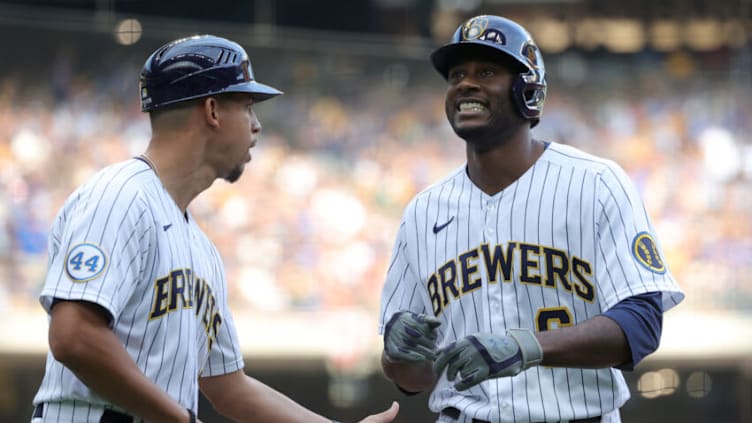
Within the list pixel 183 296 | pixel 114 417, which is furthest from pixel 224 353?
pixel 114 417

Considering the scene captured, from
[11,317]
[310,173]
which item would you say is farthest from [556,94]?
[11,317]

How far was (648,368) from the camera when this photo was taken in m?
8.38

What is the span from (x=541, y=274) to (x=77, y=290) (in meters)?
1.21

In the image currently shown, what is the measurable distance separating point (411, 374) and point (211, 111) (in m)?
0.96

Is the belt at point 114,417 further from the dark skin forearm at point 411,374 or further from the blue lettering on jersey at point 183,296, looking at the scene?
the dark skin forearm at point 411,374

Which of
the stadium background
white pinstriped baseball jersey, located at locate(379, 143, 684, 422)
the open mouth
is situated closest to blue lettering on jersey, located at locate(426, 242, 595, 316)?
white pinstriped baseball jersey, located at locate(379, 143, 684, 422)

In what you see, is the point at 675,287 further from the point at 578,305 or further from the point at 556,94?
the point at 556,94

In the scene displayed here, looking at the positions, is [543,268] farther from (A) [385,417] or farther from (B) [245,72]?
(B) [245,72]

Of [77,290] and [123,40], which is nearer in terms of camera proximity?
[77,290]

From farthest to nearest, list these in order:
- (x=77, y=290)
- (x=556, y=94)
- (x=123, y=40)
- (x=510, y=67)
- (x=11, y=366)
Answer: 1. (x=556, y=94)
2. (x=123, y=40)
3. (x=11, y=366)
4. (x=510, y=67)
5. (x=77, y=290)

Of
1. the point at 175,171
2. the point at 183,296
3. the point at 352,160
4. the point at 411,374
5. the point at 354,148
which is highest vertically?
the point at 354,148

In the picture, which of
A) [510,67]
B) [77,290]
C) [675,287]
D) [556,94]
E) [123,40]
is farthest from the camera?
[556,94]

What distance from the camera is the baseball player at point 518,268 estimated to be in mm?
2754

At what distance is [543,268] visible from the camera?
2967 mm
